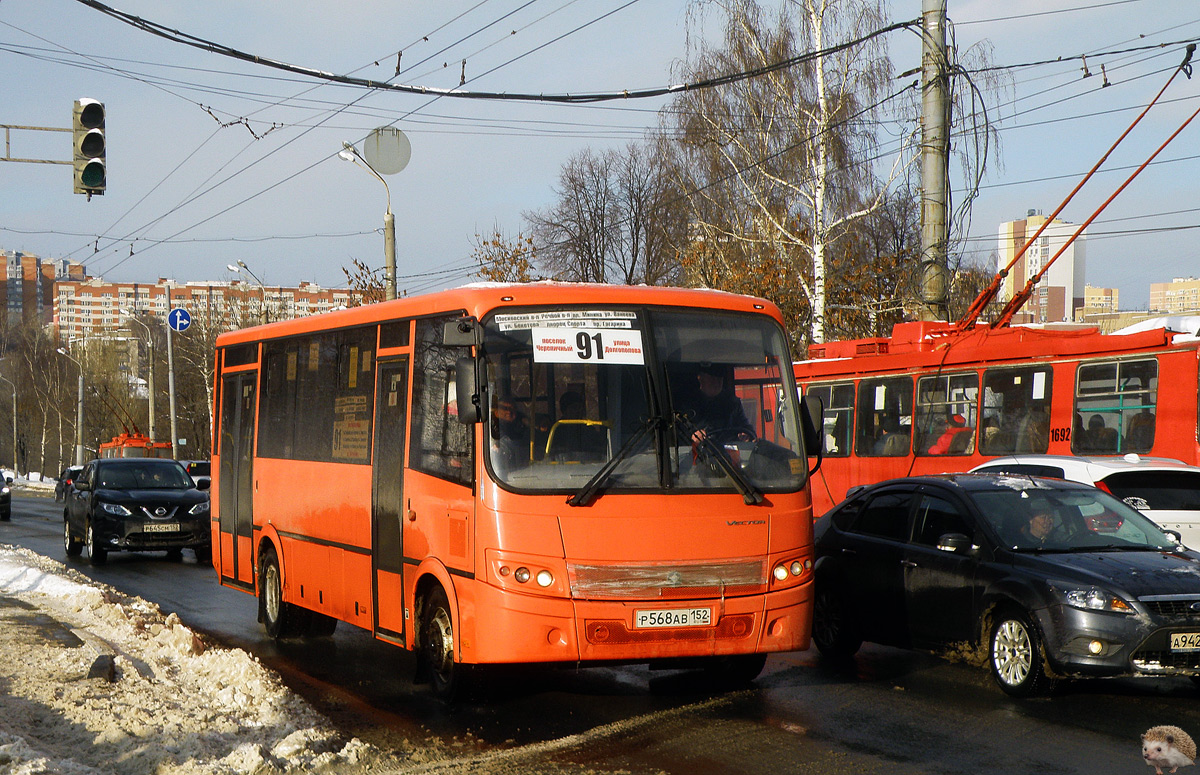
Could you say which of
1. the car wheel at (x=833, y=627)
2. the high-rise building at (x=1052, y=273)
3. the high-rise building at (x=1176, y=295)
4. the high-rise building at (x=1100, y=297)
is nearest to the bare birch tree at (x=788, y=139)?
the car wheel at (x=833, y=627)

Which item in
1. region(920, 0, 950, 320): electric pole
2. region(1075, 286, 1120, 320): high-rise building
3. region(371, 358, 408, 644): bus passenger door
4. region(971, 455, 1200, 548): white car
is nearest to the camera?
region(371, 358, 408, 644): bus passenger door

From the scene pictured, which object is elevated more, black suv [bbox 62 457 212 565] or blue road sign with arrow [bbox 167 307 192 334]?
blue road sign with arrow [bbox 167 307 192 334]

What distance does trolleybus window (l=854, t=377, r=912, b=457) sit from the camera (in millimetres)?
18812

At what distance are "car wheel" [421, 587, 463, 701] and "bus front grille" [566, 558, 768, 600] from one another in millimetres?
981

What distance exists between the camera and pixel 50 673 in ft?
29.3

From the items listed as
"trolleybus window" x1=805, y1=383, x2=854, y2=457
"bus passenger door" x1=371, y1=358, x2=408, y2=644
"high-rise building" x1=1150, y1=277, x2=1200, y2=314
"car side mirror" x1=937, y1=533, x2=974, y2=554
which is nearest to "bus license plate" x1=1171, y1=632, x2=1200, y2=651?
"car side mirror" x1=937, y1=533, x2=974, y2=554

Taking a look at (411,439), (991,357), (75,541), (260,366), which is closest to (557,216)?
(75,541)

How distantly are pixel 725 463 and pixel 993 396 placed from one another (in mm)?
10129

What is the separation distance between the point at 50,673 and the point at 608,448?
4.40 m

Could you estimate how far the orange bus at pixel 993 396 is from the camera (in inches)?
577

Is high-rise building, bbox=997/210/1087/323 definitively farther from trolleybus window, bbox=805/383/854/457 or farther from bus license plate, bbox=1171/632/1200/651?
bus license plate, bbox=1171/632/1200/651

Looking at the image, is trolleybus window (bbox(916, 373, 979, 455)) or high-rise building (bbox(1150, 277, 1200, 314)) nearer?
trolleybus window (bbox(916, 373, 979, 455))

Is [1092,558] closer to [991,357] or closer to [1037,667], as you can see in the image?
[1037,667]

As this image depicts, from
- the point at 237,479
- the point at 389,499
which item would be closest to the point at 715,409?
the point at 389,499
